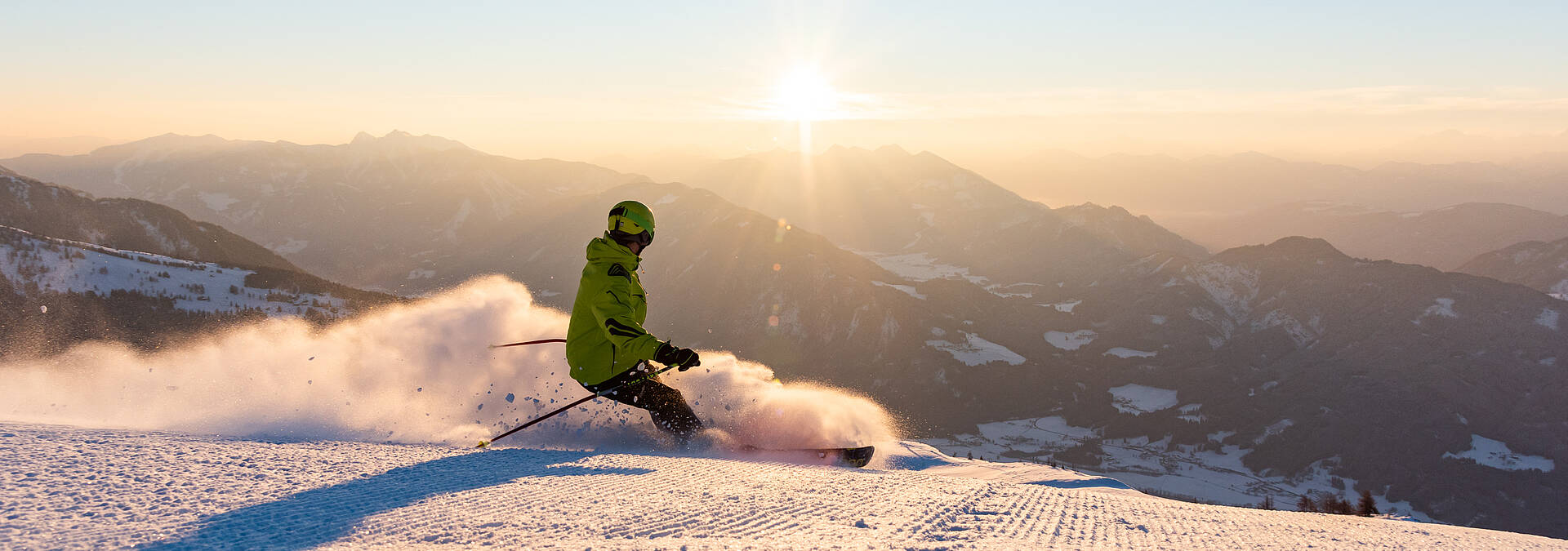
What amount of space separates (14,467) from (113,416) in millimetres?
4322

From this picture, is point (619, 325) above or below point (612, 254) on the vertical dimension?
below

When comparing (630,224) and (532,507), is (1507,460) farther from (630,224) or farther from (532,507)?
(532,507)

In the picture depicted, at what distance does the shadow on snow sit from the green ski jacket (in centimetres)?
146

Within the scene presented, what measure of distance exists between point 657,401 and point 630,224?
9.51 ft

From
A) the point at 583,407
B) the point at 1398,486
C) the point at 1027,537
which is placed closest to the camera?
the point at 1027,537

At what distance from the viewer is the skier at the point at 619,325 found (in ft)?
30.4

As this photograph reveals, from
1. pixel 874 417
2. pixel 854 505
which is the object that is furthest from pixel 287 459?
pixel 874 417

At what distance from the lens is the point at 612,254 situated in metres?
9.58

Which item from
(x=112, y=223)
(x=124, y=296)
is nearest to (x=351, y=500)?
(x=124, y=296)

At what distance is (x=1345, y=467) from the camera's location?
18612 cm

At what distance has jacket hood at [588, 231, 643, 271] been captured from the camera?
953 centimetres

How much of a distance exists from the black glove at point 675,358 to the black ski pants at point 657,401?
133 cm

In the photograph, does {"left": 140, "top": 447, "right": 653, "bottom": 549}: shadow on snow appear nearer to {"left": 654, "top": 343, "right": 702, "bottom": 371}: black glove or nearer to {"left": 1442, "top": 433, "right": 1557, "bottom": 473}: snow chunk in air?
{"left": 654, "top": 343, "right": 702, "bottom": 371}: black glove

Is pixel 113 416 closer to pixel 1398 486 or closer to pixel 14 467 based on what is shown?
pixel 14 467
